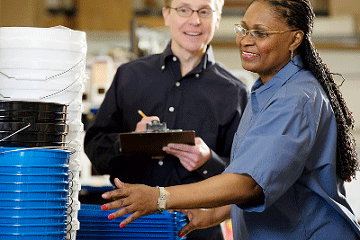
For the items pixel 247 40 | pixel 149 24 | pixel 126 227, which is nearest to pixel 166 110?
pixel 126 227

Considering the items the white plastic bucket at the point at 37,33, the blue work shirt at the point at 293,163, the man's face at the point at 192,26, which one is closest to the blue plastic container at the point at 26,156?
the white plastic bucket at the point at 37,33

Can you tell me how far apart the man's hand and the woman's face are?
52 centimetres

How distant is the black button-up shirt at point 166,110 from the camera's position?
2117mm

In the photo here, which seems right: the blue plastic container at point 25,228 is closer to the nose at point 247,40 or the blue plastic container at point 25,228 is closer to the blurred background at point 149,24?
the nose at point 247,40

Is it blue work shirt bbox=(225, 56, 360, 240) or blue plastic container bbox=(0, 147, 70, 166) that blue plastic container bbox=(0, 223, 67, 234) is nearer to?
blue plastic container bbox=(0, 147, 70, 166)

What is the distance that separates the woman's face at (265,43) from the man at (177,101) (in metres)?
0.65

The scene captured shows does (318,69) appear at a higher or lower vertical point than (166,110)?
higher

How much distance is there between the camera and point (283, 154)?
1.23 m

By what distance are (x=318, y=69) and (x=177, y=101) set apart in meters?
0.83

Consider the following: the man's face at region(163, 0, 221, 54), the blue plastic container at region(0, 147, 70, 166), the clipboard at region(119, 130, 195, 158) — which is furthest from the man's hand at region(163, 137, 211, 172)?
the blue plastic container at region(0, 147, 70, 166)

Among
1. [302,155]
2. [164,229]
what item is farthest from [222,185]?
[164,229]

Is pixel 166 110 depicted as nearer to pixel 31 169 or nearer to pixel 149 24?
pixel 31 169

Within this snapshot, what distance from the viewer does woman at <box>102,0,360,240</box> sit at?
1229mm

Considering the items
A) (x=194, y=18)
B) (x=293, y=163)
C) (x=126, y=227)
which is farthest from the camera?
(x=194, y=18)
